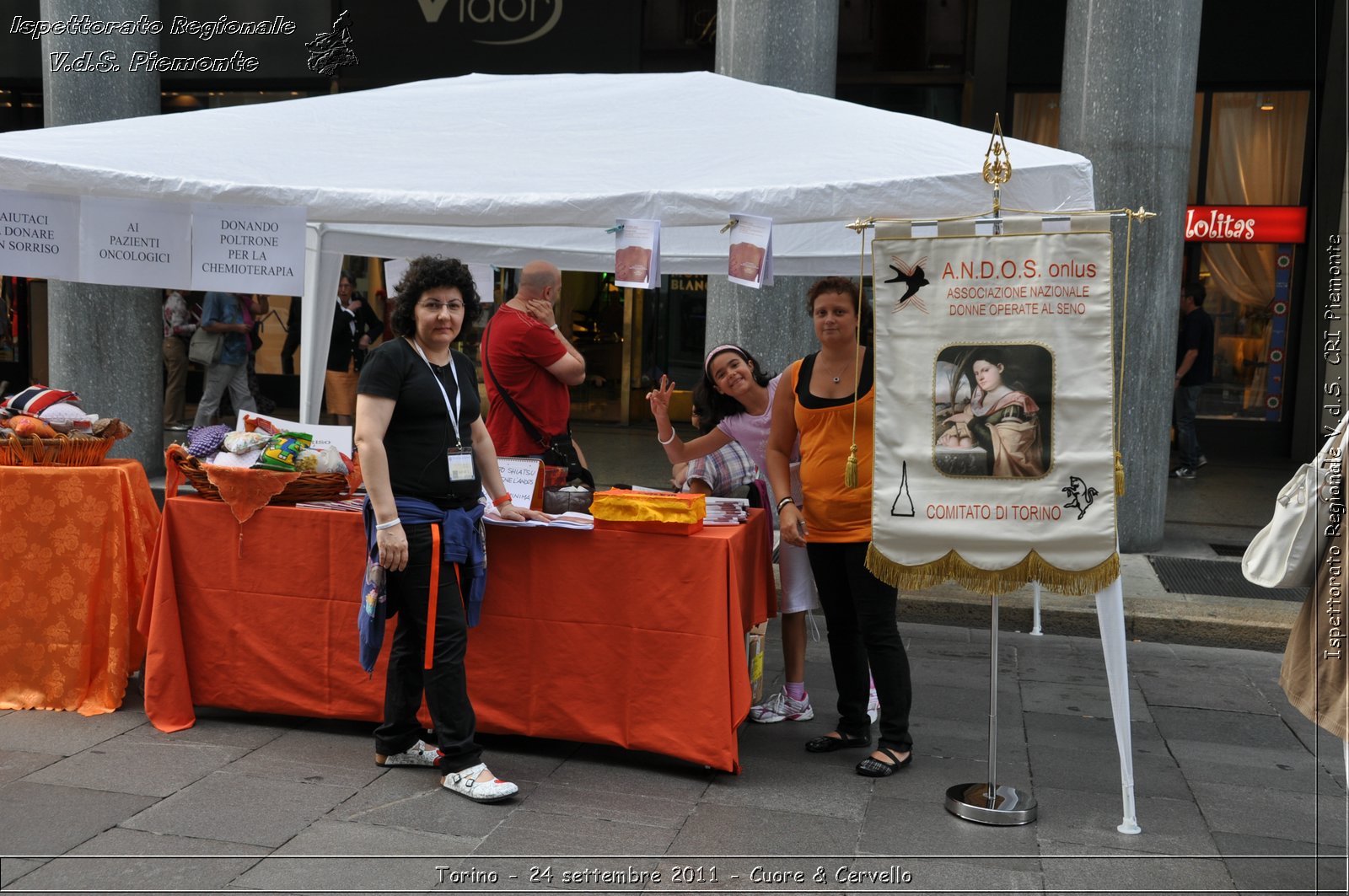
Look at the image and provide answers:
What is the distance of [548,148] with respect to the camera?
5258mm

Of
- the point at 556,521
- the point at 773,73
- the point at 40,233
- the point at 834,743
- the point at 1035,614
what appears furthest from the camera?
the point at 773,73

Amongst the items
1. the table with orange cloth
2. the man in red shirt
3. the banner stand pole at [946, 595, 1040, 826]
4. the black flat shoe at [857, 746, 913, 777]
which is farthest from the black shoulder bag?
the banner stand pole at [946, 595, 1040, 826]

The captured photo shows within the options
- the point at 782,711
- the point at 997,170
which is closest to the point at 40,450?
the point at 782,711

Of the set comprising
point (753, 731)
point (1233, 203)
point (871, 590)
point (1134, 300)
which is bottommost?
point (753, 731)

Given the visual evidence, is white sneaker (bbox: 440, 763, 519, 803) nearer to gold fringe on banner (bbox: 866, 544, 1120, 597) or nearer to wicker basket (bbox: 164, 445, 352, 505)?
wicker basket (bbox: 164, 445, 352, 505)

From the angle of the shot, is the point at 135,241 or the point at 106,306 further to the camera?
the point at 106,306

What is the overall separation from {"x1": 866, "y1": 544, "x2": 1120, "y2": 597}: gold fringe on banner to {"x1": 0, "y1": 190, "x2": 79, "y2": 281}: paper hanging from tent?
351 cm

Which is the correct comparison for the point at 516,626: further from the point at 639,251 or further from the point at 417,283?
the point at 639,251

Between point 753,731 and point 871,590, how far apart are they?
0.93 m

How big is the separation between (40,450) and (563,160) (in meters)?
2.44

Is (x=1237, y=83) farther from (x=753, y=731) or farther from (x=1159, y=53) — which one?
(x=753, y=731)

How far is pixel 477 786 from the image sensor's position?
4.26 meters

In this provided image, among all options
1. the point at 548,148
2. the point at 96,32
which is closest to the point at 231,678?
the point at 548,148

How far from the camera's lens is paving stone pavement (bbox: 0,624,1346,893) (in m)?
3.72
